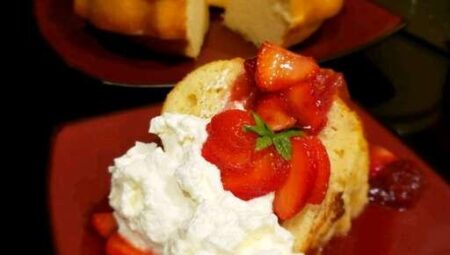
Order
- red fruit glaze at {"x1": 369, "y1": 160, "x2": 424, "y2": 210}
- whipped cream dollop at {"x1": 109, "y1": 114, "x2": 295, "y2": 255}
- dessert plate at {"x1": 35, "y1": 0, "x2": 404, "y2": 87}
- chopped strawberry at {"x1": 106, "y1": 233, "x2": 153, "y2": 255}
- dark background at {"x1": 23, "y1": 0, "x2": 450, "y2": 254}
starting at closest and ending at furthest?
whipped cream dollop at {"x1": 109, "y1": 114, "x2": 295, "y2": 255}, chopped strawberry at {"x1": 106, "y1": 233, "x2": 153, "y2": 255}, red fruit glaze at {"x1": 369, "y1": 160, "x2": 424, "y2": 210}, dark background at {"x1": 23, "y1": 0, "x2": 450, "y2": 254}, dessert plate at {"x1": 35, "y1": 0, "x2": 404, "y2": 87}

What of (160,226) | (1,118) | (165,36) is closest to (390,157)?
(160,226)

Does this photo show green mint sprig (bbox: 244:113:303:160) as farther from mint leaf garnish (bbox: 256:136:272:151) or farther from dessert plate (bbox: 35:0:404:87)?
dessert plate (bbox: 35:0:404:87)

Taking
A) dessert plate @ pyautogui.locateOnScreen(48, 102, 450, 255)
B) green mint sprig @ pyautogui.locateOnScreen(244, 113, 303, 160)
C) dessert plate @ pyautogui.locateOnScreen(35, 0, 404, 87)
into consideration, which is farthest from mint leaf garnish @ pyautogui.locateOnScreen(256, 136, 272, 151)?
dessert plate @ pyautogui.locateOnScreen(35, 0, 404, 87)

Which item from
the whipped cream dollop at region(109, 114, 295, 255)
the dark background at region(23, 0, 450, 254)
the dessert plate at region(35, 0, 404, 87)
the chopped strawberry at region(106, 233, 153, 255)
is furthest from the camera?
the dessert plate at region(35, 0, 404, 87)

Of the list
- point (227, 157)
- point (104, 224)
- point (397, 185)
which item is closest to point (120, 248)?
point (104, 224)

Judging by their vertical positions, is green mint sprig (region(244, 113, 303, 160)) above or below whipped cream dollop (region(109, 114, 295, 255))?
above

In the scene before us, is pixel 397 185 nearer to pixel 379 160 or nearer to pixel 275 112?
pixel 379 160
